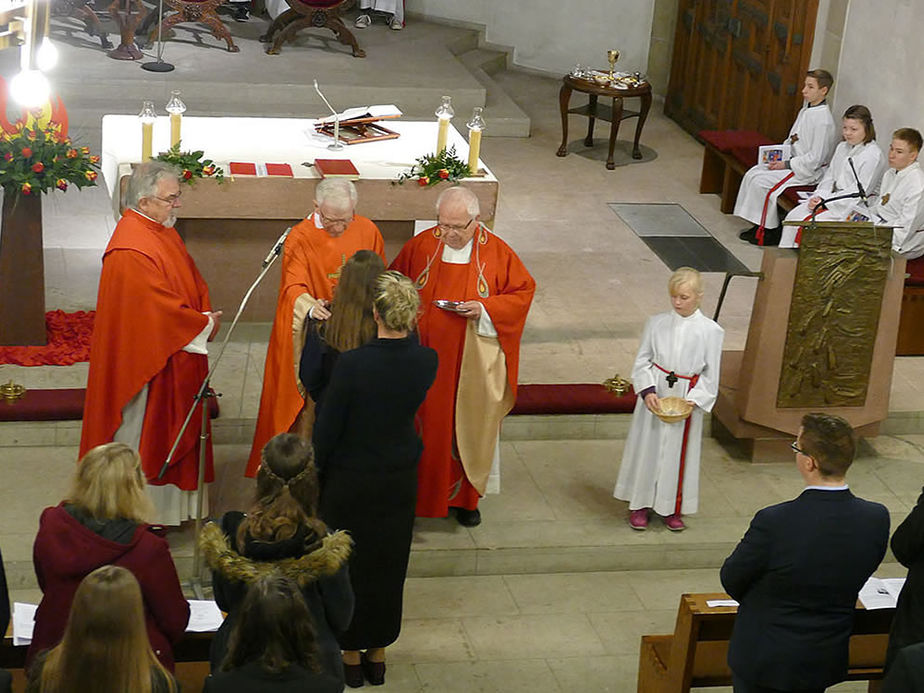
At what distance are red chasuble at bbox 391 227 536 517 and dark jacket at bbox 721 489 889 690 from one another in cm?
200

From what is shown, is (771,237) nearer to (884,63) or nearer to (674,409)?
(884,63)

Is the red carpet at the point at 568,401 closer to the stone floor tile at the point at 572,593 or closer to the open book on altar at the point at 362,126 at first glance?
the stone floor tile at the point at 572,593

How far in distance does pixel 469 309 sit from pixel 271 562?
2249 millimetres

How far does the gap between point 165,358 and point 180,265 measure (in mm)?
390

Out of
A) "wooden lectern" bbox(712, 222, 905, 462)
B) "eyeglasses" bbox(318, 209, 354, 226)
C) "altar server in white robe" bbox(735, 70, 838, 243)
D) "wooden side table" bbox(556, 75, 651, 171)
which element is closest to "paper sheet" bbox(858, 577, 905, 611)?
"wooden lectern" bbox(712, 222, 905, 462)

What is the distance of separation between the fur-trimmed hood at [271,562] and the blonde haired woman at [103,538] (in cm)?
20

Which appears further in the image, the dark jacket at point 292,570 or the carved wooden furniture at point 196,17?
the carved wooden furniture at point 196,17

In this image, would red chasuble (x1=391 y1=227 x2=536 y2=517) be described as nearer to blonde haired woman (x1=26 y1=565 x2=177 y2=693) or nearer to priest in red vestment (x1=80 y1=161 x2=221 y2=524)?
priest in red vestment (x1=80 y1=161 x2=221 y2=524)

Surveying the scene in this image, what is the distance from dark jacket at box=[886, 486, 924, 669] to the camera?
4078 millimetres

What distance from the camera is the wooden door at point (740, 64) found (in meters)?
10.9

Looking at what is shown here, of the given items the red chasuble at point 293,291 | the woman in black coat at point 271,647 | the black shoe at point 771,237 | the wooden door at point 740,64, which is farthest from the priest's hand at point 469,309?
the wooden door at point 740,64

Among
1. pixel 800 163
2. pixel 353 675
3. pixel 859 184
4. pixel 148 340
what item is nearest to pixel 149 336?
pixel 148 340

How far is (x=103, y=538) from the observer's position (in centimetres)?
382

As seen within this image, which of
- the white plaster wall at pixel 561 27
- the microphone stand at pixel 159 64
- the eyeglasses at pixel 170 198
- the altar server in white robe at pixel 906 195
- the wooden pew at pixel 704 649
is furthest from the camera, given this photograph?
the white plaster wall at pixel 561 27
